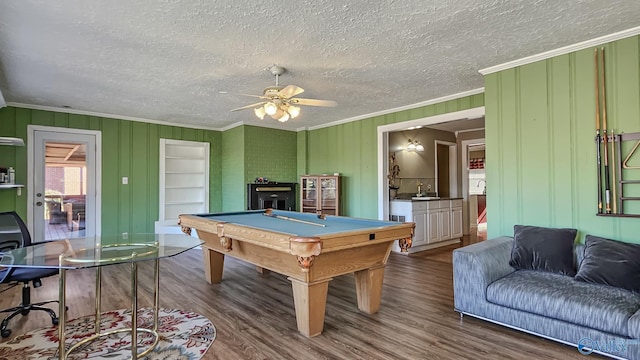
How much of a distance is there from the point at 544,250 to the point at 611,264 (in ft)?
1.49

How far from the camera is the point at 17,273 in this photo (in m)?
2.76

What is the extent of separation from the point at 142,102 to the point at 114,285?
2.64 m

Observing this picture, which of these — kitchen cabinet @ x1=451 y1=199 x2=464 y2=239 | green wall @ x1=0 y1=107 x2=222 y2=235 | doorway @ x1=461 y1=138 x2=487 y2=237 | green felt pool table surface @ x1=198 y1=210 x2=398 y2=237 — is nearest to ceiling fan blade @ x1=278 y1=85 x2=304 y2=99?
green felt pool table surface @ x1=198 y1=210 x2=398 y2=237

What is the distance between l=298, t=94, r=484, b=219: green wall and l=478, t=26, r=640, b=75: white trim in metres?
1.53

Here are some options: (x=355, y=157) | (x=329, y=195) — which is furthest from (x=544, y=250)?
(x=329, y=195)

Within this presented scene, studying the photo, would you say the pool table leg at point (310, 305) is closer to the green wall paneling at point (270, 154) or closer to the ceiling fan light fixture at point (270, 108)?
the ceiling fan light fixture at point (270, 108)

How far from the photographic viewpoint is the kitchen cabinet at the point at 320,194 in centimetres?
639

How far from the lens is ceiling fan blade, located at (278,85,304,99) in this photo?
3.08 meters

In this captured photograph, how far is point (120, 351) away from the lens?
7.83 ft

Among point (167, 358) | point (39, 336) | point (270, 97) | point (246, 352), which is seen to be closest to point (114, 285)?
point (39, 336)

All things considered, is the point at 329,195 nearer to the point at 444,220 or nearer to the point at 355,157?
the point at 355,157

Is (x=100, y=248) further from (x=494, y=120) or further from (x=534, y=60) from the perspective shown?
(x=534, y=60)

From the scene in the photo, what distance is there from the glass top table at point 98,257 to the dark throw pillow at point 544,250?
9.08 ft

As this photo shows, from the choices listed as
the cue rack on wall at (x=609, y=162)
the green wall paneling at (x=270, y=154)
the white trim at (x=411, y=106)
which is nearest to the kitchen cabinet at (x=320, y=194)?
the green wall paneling at (x=270, y=154)
